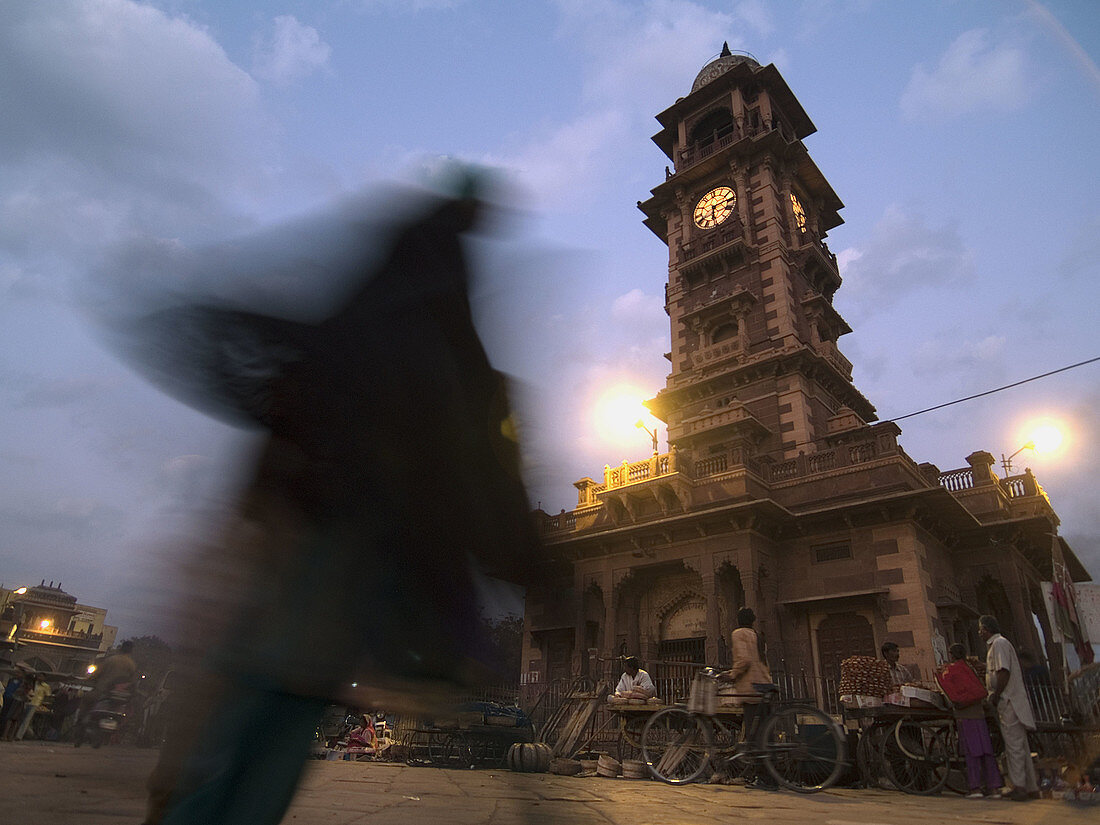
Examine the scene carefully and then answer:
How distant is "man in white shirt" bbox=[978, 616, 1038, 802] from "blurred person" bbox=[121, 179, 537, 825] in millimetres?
6675

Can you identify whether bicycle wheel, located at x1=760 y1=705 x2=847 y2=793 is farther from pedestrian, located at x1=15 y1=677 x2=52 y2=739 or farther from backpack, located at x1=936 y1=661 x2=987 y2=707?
pedestrian, located at x1=15 y1=677 x2=52 y2=739

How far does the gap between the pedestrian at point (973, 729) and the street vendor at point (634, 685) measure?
11.1 feet

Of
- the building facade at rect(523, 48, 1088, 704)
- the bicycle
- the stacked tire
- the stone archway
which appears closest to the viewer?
the bicycle

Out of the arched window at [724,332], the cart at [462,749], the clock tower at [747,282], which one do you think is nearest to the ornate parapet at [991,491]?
the clock tower at [747,282]

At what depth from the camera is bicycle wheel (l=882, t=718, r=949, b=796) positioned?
6.49m

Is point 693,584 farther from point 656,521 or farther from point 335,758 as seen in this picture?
point 335,758

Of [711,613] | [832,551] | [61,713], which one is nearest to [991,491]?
[832,551]

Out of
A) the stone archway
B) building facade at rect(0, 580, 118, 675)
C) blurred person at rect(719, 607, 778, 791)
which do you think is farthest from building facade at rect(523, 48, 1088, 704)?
building facade at rect(0, 580, 118, 675)

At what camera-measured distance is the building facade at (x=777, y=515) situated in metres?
14.5

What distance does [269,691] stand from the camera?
59.9 inches

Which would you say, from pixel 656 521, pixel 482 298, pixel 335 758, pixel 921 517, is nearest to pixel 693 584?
pixel 656 521

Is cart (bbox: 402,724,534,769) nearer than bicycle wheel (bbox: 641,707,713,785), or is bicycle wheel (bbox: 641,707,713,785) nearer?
bicycle wheel (bbox: 641,707,713,785)

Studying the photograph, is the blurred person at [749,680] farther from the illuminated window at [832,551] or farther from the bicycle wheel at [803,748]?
the illuminated window at [832,551]

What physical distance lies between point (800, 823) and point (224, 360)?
3.73 metres
